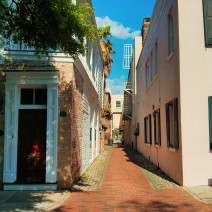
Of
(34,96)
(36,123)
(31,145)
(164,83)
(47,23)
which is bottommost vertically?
(31,145)

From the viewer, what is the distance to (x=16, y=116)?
34.8 ft

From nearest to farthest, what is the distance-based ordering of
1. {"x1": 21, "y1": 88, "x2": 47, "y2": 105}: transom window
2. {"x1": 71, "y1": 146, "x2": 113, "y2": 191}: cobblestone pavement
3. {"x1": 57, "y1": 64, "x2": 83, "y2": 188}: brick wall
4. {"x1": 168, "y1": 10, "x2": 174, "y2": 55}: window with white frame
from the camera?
{"x1": 57, "y1": 64, "x2": 83, "y2": 188}: brick wall, {"x1": 71, "y1": 146, "x2": 113, "y2": 191}: cobblestone pavement, {"x1": 21, "y1": 88, "x2": 47, "y2": 105}: transom window, {"x1": 168, "y1": 10, "x2": 174, "y2": 55}: window with white frame

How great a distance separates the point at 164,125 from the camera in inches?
541

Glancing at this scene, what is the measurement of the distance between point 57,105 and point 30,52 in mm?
1759

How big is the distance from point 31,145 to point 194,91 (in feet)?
16.7

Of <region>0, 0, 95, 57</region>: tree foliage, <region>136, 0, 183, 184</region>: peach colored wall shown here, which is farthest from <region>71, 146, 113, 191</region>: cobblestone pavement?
<region>0, 0, 95, 57</region>: tree foliage

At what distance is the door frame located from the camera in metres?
10.4

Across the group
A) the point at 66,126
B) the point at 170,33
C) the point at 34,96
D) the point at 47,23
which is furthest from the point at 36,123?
the point at 170,33

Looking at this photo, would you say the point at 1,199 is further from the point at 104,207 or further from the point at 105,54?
the point at 105,54

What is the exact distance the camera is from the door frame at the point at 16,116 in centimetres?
1037

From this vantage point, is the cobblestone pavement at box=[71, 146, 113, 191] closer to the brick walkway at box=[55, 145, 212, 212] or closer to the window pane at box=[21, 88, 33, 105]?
the brick walkway at box=[55, 145, 212, 212]

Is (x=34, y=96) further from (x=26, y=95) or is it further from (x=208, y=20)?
(x=208, y=20)

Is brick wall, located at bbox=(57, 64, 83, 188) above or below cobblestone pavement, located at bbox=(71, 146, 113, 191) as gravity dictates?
above

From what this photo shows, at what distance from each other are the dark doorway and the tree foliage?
289cm
